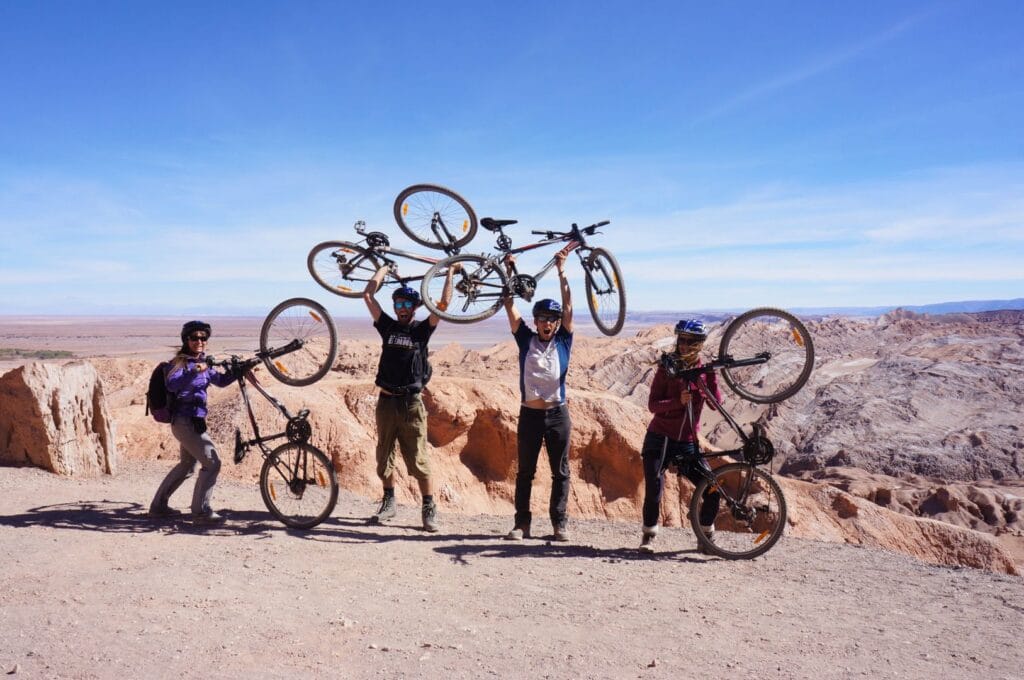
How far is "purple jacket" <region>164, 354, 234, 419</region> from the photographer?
240 inches

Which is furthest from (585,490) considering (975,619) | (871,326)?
(871,326)

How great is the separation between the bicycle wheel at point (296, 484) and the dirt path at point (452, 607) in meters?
0.19

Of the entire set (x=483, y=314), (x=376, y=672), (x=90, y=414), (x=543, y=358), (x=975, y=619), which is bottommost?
(x=975, y=619)

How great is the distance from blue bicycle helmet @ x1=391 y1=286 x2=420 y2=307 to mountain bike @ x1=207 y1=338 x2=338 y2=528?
1.12 m

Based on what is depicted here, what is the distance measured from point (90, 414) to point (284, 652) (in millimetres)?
6107

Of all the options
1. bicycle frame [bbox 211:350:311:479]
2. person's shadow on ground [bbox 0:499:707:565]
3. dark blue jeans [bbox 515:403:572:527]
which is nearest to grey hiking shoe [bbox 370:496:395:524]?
person's shadow on ground [bbox 0:499:707:565]

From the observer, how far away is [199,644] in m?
3.81

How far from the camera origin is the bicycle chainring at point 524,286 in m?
7.16

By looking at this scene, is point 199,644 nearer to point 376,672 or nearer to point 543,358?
point 376,672

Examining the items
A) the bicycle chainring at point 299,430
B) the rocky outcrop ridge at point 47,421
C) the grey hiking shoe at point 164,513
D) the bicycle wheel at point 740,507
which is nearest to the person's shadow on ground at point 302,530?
the grey hiking shoe at point 164,513

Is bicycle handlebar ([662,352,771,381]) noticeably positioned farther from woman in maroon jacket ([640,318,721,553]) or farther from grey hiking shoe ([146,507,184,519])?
grey hiking shoe ([146,507,184,519])

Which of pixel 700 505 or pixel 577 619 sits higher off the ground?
pixel 700 505

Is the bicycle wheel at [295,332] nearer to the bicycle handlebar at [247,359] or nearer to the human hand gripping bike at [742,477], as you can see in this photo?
the bicycle handlebar at [247,359]

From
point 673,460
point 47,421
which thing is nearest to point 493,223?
point 673,460
